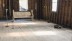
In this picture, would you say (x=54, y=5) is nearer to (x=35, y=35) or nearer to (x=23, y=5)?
(x=23, y=5)

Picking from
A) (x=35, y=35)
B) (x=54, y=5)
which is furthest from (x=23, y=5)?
(x=35, y=35)

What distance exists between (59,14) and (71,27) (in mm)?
1857

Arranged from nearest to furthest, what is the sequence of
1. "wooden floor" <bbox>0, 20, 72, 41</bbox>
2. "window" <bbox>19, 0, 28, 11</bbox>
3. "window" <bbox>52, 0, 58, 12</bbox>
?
"wooden floor" <bbox>0, 20, 72, 41</bbox>, "window" <bbox>52, 0, 58, 12</bbox>, "window" <bbox>19, 0, 28, 11</bbox>

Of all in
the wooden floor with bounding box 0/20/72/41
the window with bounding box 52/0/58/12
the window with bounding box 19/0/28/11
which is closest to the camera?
the wooden floor with bounding box 0/20/72/41

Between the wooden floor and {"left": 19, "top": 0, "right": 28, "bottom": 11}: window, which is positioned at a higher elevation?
{"left": 19, "top": 0, "right": 28, "bottom": 11}: window

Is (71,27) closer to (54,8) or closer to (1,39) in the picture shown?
(54,8)

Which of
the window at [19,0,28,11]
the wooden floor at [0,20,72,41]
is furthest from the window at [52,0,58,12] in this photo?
the window at [19,0,28,11]

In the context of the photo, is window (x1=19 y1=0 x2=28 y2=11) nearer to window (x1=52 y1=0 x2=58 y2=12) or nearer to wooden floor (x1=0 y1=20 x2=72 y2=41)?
window (x1=52 y1=0 x2=58 y2=12)

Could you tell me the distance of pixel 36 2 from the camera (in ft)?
47.2

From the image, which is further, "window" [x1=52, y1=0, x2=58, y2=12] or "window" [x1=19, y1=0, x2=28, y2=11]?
"window" [x1=19, y1=0, x2=28, y2=11]

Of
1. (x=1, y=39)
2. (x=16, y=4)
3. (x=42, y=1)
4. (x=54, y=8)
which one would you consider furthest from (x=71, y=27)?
(x=16, y=4)

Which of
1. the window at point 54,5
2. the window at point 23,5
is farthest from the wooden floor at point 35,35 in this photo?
the window at point 23,5

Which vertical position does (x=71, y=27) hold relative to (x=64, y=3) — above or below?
below

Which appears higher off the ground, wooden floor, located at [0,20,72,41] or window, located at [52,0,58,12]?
window, located at [52,0,58,12]
